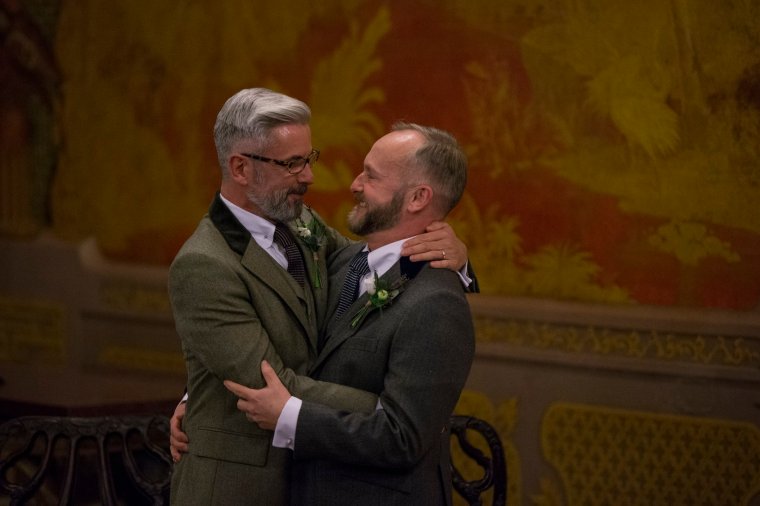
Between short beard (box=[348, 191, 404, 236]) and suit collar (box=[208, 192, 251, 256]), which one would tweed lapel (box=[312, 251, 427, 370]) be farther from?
suit collar (box=[208, 192, 251, 256])

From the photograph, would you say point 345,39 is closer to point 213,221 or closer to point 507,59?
point 507,59

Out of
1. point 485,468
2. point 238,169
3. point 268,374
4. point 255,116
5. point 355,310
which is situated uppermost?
point 255,116

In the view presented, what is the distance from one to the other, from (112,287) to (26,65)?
1.41 m

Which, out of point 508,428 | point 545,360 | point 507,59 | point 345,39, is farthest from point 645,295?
point 345,39

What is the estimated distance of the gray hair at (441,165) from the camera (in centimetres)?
281

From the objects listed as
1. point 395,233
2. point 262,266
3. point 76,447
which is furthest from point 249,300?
point 76,447

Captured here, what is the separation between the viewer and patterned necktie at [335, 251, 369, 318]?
288cm

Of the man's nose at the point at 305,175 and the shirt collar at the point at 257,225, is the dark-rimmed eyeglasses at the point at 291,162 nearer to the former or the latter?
the man's nose at the point at 305,175

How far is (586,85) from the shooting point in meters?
4.71

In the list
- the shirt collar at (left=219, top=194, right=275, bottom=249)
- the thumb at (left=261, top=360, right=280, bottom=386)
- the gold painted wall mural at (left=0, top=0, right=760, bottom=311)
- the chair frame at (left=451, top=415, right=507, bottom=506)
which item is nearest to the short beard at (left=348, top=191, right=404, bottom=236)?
the shirt collar at (left=219, top=194, right=275, bottom=249)

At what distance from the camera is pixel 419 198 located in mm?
2812

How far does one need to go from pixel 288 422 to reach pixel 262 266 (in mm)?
426

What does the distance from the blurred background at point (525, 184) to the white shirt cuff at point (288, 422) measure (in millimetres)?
2412

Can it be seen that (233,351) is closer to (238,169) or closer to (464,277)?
(238,169)
